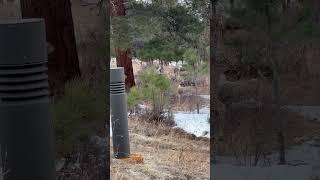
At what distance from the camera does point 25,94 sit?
1.93 m

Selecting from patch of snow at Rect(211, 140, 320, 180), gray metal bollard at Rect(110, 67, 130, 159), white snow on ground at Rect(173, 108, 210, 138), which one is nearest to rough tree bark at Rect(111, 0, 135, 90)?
white snow on ground at Rect(173, 108, 210, 138)

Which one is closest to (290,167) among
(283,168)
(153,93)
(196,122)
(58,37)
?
(283,168)

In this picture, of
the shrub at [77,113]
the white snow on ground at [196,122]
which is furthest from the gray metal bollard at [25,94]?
the white snow on ground at [196,122]

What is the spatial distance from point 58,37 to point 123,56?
2.78 m

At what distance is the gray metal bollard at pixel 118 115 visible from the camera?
508 centimetres

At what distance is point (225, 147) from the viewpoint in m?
Result: 3.59

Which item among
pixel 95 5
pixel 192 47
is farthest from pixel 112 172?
pixel 95 5

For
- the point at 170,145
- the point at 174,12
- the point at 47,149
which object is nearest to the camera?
the point at 47,149

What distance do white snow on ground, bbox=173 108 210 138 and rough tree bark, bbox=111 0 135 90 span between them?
2.40ft

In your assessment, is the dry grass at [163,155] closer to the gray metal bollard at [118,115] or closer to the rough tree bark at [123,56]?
the gray metal bollard at [118,115]

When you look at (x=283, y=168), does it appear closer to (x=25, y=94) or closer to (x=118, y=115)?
(x=118, y=115)

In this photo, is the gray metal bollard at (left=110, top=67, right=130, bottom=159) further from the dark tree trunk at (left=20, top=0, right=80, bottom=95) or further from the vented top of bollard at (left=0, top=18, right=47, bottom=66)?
the vented top of bollard at (left=0, top=18, right=47, bottom=66)

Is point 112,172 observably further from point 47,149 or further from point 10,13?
point 47,149

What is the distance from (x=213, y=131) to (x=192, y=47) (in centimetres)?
244
